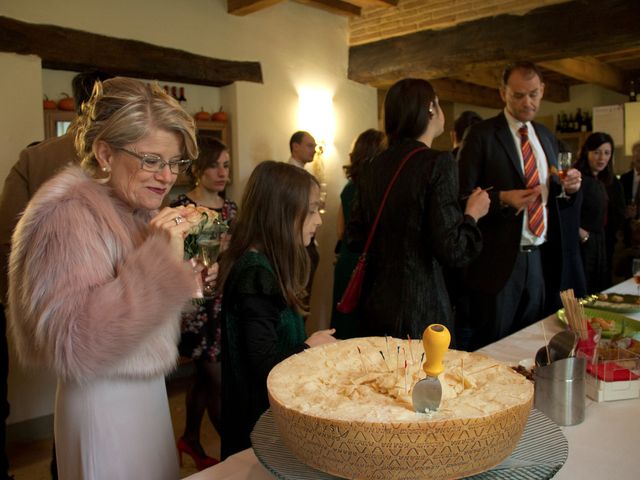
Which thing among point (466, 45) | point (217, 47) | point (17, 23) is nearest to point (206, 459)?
point (17, 23)

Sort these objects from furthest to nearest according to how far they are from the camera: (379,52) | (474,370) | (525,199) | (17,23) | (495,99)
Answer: (495,99)
(379,52)
(17,23)
(525,199)
(474,370)

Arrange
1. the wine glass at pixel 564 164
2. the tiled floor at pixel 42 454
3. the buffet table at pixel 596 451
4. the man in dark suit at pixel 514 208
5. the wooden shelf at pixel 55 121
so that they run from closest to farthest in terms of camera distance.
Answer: the buffet table at pixel 596 451 → the wine glass at pixel 564 164 → the man in dark suit at pixel 514 208 → the tiled floor at pixel 42 454 → the wooden shelf at pixel 55 121

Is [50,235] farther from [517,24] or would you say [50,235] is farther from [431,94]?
[517,24]

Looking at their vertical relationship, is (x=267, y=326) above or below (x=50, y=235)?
below

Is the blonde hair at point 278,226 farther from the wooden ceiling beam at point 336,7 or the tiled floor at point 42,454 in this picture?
the wooden ceiling beam at point 336,7

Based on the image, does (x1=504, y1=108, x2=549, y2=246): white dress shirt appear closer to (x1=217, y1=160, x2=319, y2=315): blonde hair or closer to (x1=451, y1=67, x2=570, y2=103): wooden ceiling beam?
(x1=217, y1=160, x2=319, y2=315): blonde hair

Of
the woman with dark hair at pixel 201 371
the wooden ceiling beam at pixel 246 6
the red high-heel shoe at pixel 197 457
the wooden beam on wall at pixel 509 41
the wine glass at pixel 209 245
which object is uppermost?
the wooden ceiling beam at pixel 246 6

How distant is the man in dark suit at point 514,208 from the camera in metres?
2.52

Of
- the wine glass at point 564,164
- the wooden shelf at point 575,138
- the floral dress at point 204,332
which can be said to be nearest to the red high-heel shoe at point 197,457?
the floral dress at point 204,332

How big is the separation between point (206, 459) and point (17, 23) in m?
2.53

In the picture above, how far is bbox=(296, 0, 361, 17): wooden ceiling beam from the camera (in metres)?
4.73

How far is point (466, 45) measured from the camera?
4242 millimetres

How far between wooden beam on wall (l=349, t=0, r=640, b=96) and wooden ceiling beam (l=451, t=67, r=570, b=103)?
2.08 meters

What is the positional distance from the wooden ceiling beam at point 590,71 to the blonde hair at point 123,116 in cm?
498
